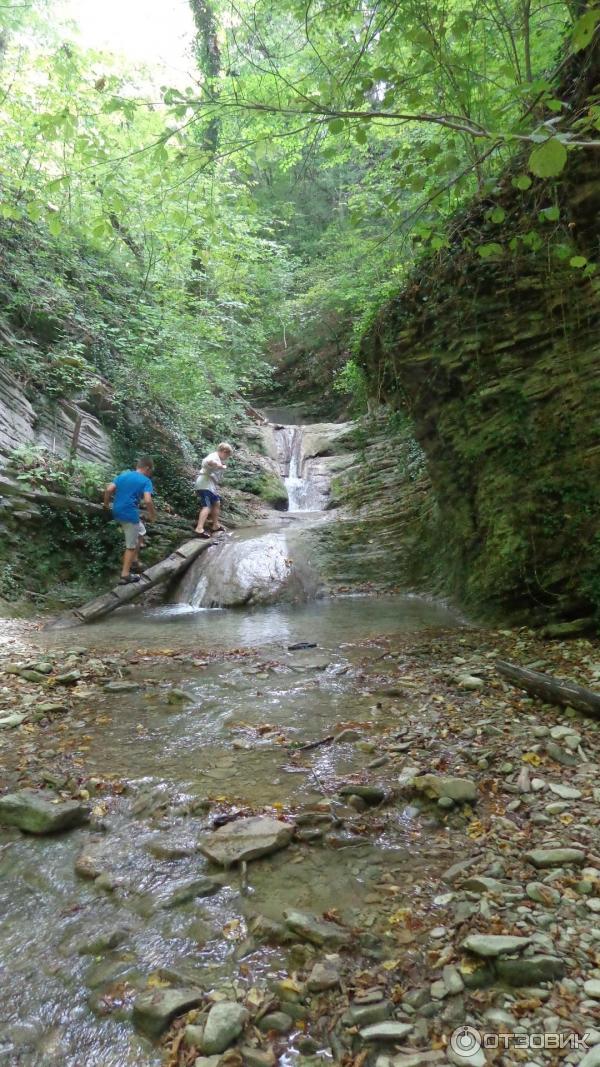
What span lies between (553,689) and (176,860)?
2817 mm

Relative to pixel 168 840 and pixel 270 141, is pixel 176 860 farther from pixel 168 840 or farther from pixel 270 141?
pixel 270 141

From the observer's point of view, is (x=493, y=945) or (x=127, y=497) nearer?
(x=493, y=945)

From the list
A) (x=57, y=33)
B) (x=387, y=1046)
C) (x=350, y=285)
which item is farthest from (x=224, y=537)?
(x=57, y=33)

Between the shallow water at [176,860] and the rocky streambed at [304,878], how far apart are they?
1 centimetres

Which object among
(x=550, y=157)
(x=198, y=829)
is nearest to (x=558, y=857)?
(x=198, y=829)

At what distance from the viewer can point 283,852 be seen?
2723 mm

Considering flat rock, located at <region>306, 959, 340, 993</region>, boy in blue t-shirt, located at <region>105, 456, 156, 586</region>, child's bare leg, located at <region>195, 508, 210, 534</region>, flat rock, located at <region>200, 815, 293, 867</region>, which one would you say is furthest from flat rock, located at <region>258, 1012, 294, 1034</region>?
child's bare leg, located at <region>195, 508, 210, 534</region>

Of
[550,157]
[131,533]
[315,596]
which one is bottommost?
[315,596]

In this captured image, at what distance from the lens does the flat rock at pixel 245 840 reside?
2664mm

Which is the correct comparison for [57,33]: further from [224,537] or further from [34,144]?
[224,537]

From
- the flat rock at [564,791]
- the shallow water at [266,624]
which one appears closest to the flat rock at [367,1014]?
the flat rock at [564,791]

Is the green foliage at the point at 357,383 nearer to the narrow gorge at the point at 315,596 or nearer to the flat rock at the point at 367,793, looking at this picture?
the narrow gorge at the point at 315,596

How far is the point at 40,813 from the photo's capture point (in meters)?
3.00

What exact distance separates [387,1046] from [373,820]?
1.26 meters
